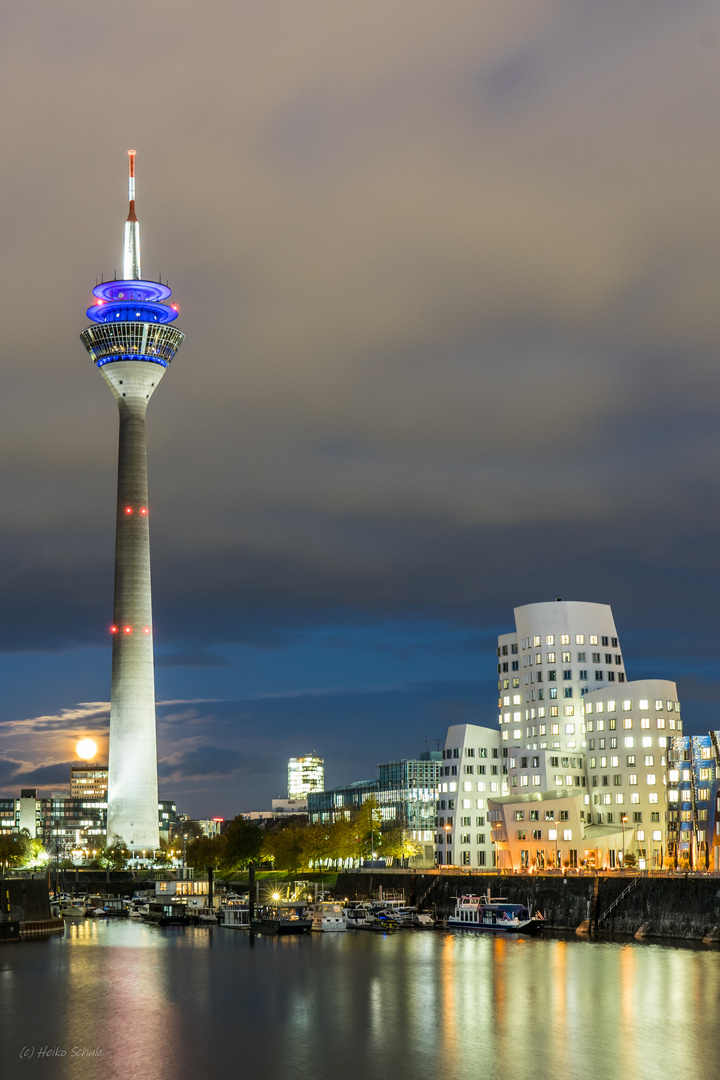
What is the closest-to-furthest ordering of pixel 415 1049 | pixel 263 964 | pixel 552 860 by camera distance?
1. pixel 415 1049
2. pixel 263 964
3. pixel 552 860

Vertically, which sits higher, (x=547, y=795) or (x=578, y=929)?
(x=547, y=795)

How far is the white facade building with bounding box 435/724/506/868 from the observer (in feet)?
625

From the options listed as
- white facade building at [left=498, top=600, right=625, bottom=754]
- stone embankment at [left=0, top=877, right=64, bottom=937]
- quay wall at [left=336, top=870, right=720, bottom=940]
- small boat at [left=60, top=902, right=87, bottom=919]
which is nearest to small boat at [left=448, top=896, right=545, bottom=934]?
quay wall at [left=336, top=870, right=720, bottom=940]

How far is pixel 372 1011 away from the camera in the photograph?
293 ft

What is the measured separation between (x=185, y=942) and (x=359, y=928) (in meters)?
20.5

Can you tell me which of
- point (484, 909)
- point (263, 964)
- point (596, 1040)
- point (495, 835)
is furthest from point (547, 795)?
point (596, 1040)

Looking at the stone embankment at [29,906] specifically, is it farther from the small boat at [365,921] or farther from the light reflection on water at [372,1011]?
the small boat at [365,921]

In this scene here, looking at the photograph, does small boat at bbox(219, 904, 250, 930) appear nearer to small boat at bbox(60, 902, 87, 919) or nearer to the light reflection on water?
the light reflection on water

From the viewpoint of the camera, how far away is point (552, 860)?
172625mm

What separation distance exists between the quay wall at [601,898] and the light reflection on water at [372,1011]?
25.1 feet

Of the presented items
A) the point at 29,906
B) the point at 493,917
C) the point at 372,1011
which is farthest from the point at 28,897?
the point at 372,1011

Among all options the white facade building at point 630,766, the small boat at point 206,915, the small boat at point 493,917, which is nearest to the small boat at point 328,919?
the small boat at point 493,917

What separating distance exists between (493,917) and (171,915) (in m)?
45.3

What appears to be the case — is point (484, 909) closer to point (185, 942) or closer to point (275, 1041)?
point (185, 942)
